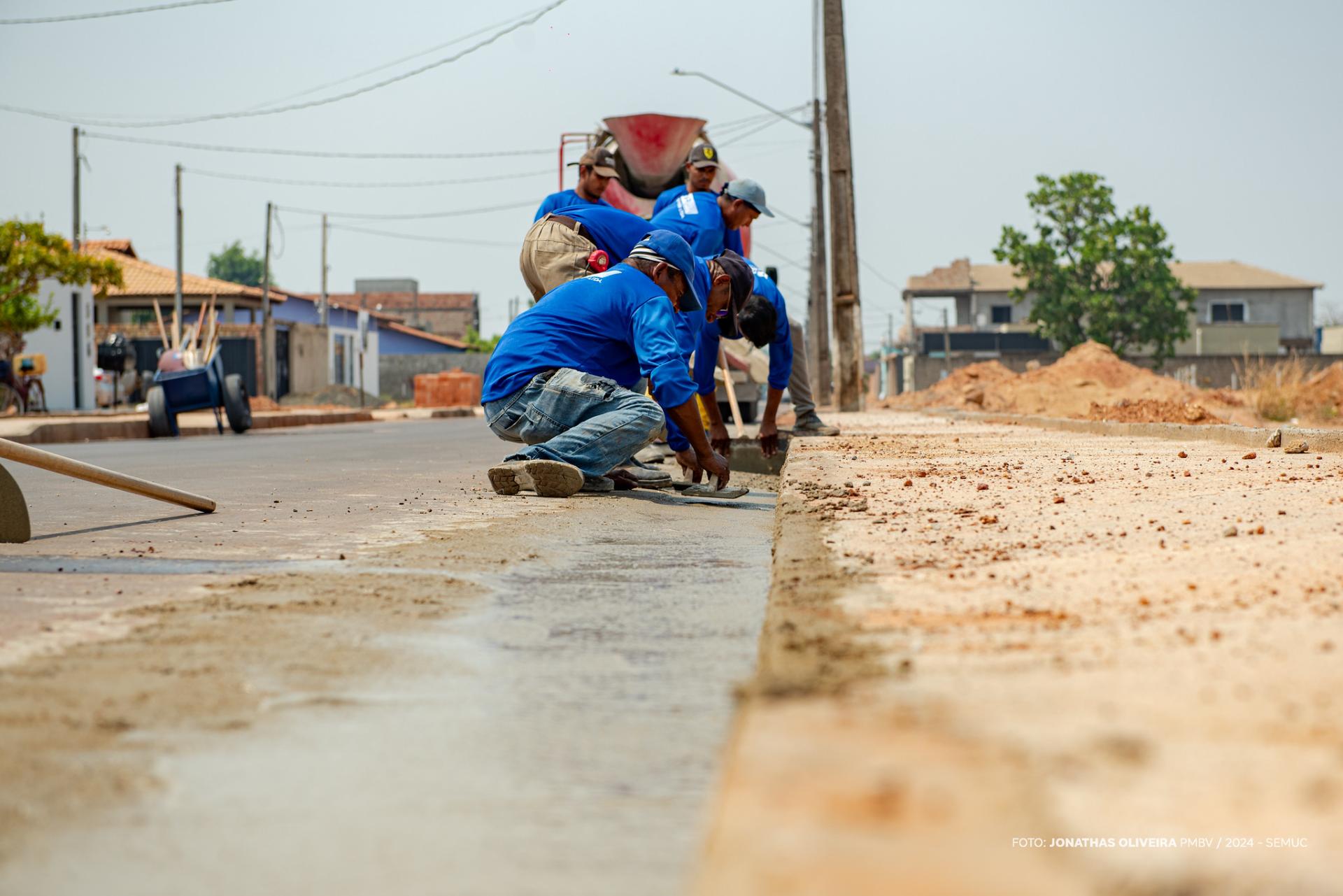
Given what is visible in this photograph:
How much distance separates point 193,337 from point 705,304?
1874cm

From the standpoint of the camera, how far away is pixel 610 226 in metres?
8.30

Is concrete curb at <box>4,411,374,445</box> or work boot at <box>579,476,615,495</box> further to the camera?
concrete curb at <box>4,411,374,445</box>

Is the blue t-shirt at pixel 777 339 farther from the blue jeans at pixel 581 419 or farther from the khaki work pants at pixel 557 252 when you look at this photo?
the blue jeans at pixel 581 419

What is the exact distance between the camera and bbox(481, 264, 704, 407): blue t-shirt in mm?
6059

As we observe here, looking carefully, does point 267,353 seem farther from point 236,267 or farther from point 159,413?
point 236,267

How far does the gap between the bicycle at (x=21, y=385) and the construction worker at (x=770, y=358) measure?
53.6ft

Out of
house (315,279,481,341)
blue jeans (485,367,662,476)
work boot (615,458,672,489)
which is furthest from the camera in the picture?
house (315,279,481,341)

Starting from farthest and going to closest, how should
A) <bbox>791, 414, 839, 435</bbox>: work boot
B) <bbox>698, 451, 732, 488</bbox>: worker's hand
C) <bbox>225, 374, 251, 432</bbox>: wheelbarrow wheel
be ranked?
<bbox>225, 374, 251, 432</bbox>: wheelbarrow wheel, <bbox>791, 414, 839, 435</bbox>: work boot, <bbox>698, 451, 732, 488</bbox>: worker's hand

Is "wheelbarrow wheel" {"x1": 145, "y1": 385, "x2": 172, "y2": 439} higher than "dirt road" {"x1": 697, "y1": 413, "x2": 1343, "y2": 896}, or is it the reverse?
"wheelbarrow wheel" {"x1": 145, "y1": 385, "x2": 172, "y2": 439}

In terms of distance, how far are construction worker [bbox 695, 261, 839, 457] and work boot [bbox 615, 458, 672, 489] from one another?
2.16ft

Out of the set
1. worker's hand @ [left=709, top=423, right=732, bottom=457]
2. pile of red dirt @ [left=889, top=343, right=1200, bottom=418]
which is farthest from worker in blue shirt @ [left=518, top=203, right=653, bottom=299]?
pile of red dirt @ [left=889, top=343, right=1200, bottom=418]

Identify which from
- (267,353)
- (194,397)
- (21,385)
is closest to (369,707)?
(194,397)

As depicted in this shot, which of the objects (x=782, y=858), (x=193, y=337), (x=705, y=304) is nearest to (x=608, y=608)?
(x=782, y=858)

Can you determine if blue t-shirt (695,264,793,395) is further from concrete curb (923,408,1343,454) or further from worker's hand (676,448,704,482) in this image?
concrete curb (923,408,1343,454)
